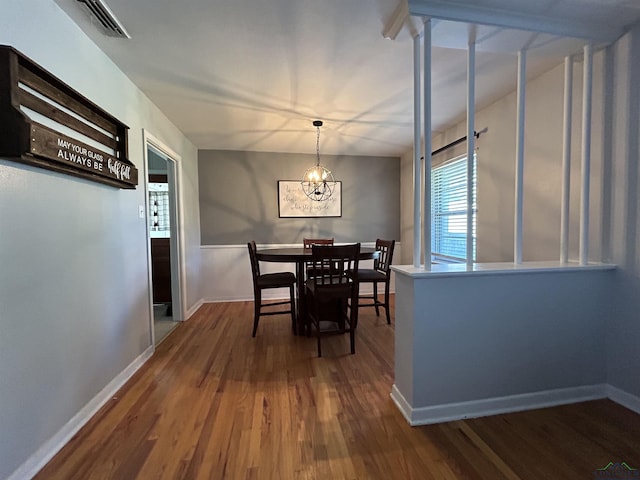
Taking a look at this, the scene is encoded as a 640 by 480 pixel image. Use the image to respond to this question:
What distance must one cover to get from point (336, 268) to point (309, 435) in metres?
1.31

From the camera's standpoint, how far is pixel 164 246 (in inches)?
134

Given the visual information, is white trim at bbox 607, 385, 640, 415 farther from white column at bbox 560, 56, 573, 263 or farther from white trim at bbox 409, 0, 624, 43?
white trim at bbox 409, 0, 624, 43

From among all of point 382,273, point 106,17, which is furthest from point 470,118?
point 106,17

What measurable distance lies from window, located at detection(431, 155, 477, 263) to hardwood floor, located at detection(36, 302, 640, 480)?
181 centimetres

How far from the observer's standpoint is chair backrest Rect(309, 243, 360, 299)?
226cm

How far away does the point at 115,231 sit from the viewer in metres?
1.93

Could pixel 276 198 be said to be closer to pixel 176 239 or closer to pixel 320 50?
pixel 176 239

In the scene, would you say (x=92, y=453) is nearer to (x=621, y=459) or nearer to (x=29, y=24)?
(x=29, y=24)

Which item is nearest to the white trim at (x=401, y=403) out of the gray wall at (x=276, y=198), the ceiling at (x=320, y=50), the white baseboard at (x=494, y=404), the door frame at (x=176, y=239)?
the white baseboard at (x=494, y=404)

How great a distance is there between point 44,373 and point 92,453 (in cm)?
45

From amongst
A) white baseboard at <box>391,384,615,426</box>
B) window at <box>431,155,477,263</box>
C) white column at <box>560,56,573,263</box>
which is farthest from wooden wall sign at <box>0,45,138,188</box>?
window at <box>431,155,477,263</box>

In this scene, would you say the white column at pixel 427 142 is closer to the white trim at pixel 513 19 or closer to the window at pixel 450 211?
the white trim at pixel 513 19

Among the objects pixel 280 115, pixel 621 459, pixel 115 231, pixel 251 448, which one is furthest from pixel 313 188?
pixel 621 459

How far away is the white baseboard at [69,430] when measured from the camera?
47.3 inches
